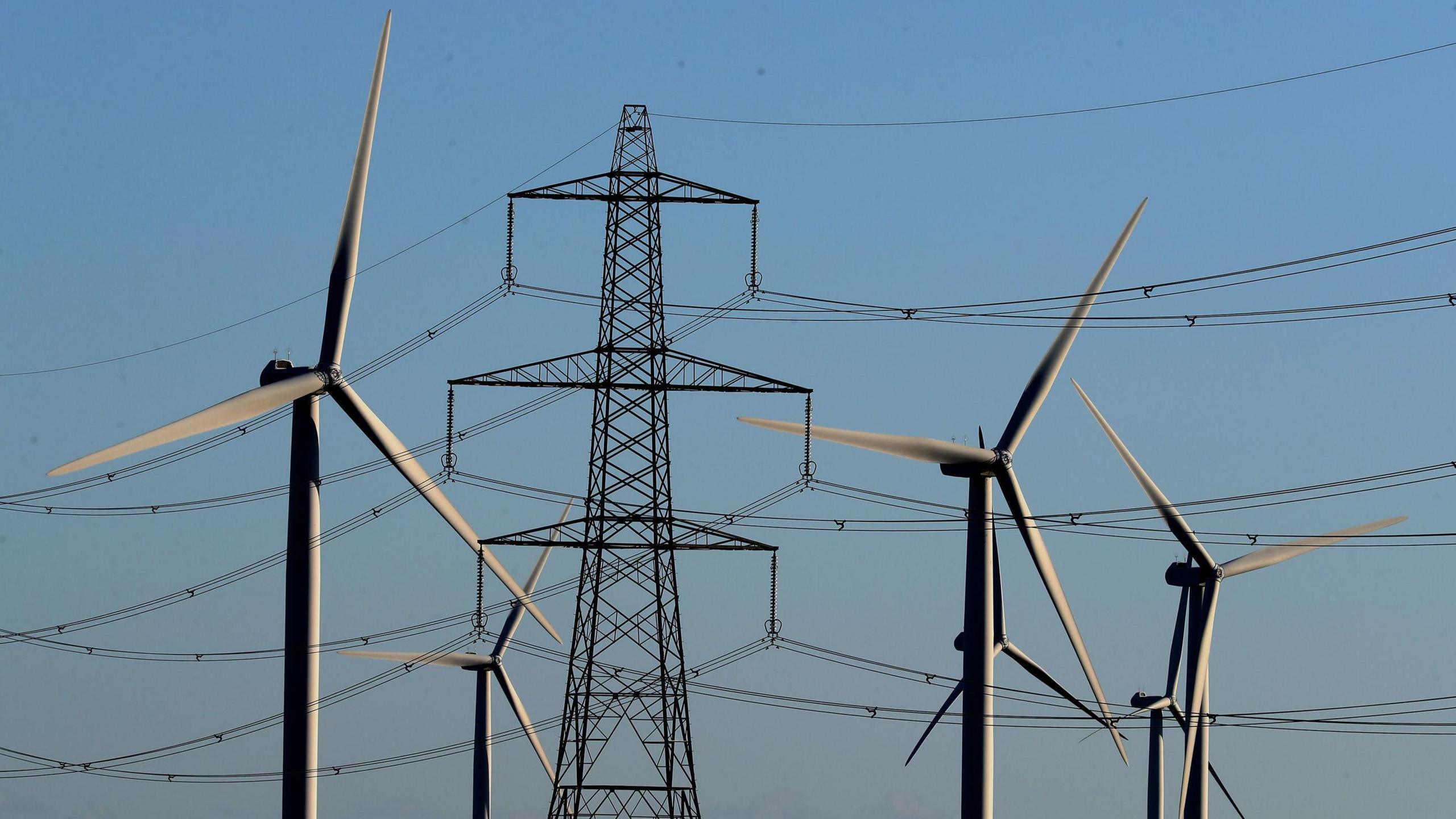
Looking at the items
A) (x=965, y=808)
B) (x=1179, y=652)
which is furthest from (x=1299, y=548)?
(x=965, y=808)

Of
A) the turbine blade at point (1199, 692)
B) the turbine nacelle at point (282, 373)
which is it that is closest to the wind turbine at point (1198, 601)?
the turbine blade at point (1199, 692)

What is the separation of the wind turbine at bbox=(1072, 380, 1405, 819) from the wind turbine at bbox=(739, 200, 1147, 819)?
45.0 ft

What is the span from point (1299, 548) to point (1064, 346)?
26.5 m

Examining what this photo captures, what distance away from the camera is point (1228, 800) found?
11494cm

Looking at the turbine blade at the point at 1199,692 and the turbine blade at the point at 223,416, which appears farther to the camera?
the turbine blade at the point at 1199,692

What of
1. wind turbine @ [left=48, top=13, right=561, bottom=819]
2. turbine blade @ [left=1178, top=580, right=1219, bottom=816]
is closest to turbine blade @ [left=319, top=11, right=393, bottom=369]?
wind turbine @ [left=48, top=13, right=561, bottom=819]

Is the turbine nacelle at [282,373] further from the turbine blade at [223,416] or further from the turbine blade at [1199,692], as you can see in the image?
the turbine blade at [1199,692]

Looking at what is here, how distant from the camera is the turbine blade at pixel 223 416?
67188 mm

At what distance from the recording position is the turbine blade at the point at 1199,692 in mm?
98500

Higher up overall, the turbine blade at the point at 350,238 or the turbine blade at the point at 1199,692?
the turbine blade at the point at 350,238

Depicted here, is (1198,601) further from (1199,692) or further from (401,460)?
(401,460)

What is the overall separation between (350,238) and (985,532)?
21.6 m

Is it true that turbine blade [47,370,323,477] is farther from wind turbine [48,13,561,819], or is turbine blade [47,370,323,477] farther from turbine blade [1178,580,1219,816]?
turbine blade [1178,580,1219,816]

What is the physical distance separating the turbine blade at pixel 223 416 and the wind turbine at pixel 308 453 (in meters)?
0.02
